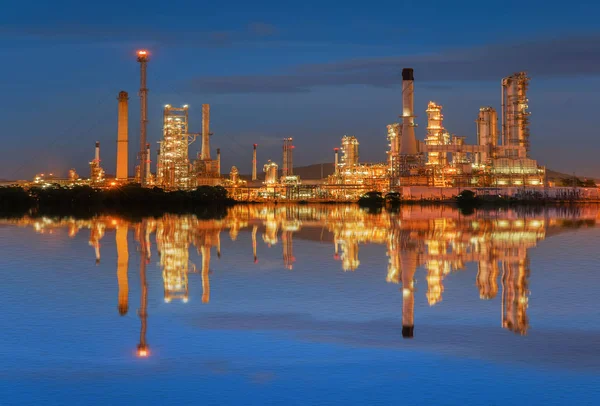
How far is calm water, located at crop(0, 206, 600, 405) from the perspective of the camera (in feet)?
23.3

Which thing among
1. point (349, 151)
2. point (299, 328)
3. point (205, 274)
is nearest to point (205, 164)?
point (349, 151)

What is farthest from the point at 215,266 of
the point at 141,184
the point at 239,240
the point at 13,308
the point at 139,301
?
the point at 141,184

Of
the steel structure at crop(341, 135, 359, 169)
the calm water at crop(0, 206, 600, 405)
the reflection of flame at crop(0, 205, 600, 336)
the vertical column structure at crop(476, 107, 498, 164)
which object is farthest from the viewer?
the steel structure at crop(341, 135, 359, 169)

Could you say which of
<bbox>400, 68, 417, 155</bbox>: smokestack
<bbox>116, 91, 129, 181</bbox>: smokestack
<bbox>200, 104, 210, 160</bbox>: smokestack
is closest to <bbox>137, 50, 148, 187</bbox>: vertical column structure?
<bbox>116, 91, 129, 181</bbox>: smokestack

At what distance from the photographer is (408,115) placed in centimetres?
7188

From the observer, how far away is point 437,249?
19906 mm

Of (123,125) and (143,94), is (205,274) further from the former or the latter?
(123,125)

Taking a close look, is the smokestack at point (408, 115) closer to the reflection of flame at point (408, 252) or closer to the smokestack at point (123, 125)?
the smokestack at point (123, 125)

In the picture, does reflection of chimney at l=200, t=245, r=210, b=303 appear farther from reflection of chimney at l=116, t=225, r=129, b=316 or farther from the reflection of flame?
reflection of chimney at l=116, t=225, r=129, b=316

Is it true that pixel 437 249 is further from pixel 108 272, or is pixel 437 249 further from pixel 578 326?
pixel 578 326

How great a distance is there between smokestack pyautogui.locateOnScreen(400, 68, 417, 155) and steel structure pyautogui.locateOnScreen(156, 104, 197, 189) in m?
19.4

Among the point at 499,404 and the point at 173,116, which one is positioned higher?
the point at 173,116

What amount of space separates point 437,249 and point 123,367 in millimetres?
13246

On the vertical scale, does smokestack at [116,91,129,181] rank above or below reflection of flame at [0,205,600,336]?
above
